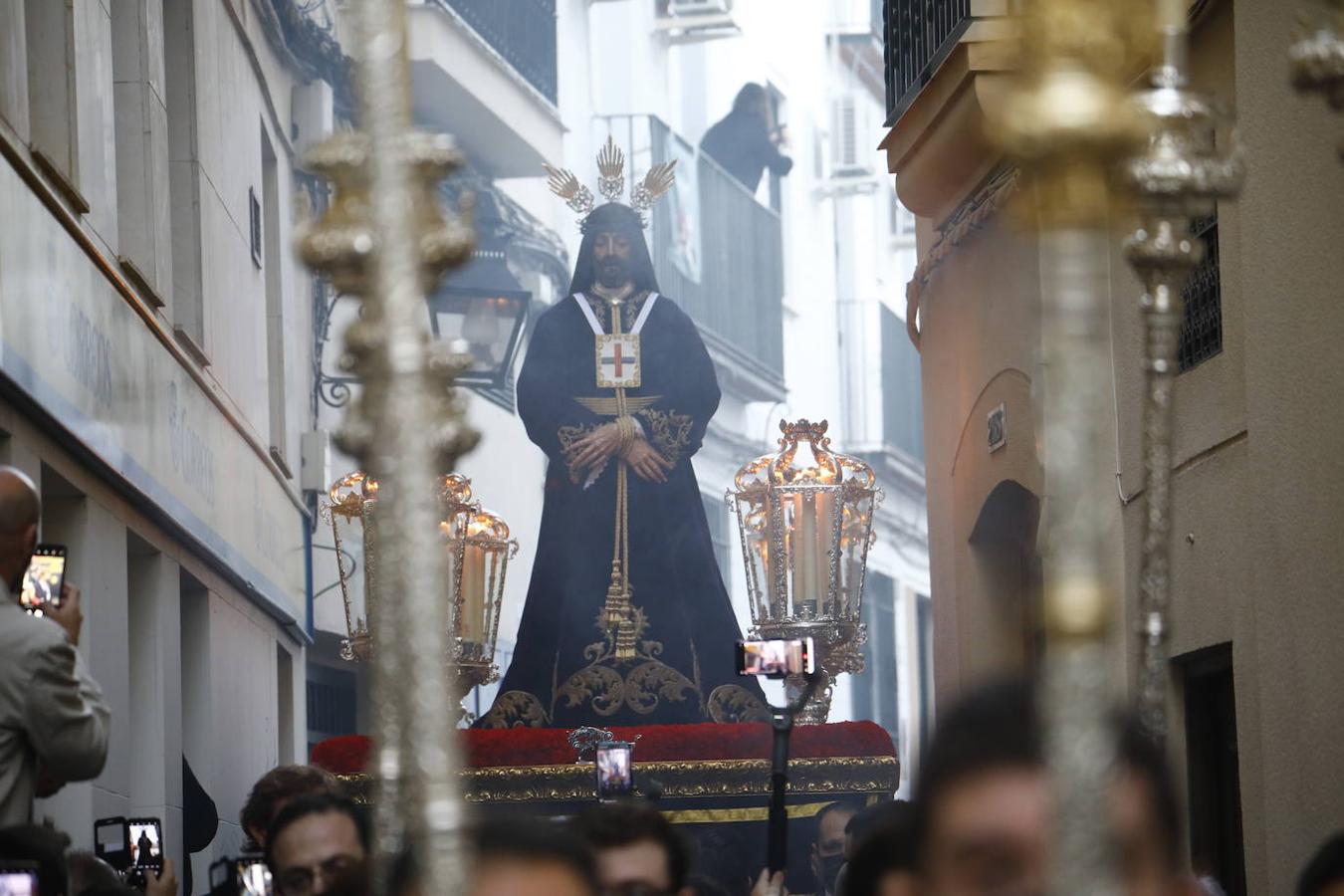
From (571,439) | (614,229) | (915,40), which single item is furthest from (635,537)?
(915,40)

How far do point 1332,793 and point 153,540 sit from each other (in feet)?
23.0

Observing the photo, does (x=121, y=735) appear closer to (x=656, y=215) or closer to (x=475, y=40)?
(x=475, y=40)

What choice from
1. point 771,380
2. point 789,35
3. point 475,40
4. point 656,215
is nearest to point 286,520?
point 475,40

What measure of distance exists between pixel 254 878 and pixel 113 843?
884mm

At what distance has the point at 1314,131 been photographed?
757cm

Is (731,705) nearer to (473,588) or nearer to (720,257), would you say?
(473,588)

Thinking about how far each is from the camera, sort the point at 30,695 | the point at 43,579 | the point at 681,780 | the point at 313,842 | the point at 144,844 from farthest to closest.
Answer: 1. the point at 681,780
2. the point at 144,844
3. the point at 43,579
4. the point at 30,695
5. the point at 313,842

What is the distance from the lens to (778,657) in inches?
246

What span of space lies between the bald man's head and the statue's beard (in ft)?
26.0

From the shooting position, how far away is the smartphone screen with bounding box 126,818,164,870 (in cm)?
647

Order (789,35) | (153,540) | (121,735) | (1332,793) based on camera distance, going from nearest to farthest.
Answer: (1332,793) < (121,735) < (153,540) < (789,35)

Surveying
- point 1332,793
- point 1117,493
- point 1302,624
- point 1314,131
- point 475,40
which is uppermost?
point 475,40

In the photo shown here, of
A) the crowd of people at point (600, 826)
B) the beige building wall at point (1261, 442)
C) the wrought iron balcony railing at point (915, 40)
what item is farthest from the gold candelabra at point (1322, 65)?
the wrought iron balcony railing at point (915, 40)

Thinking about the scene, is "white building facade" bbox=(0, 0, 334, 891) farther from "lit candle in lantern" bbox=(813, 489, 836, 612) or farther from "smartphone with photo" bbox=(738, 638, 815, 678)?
"smartphone with photo" bbox=(738, 638, 815, 678)
